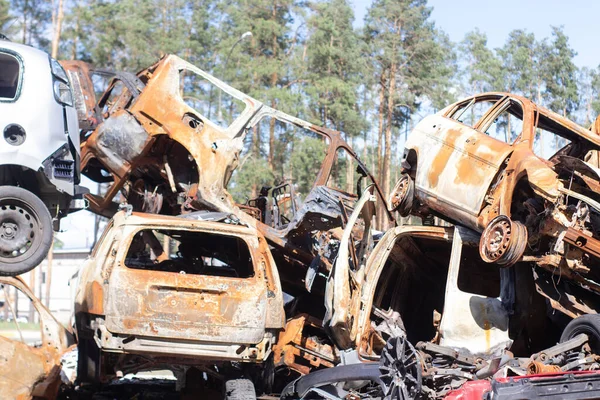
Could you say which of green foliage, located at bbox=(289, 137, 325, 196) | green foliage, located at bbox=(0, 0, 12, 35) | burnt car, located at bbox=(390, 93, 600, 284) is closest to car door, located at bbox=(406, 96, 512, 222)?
burnt car, located at bbox=(390, 93, 600, 284)

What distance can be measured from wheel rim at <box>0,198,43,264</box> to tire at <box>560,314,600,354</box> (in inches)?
192

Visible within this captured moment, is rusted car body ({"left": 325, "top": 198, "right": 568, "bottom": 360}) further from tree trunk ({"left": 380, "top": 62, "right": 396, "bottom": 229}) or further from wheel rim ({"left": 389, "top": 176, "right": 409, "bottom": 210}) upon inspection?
tree trunk ({"left": 380, "top": 62, "right": 396, "bottom": 229})

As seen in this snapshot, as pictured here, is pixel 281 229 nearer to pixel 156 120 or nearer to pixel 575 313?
pixel 156 120

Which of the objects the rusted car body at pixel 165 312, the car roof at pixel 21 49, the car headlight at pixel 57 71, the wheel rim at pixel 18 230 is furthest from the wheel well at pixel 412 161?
the car roof at pixel 21 49

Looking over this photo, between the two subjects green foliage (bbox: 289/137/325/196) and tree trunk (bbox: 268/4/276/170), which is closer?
tree trunk (bbox: 268/4/276/170)

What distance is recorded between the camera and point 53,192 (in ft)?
28.0

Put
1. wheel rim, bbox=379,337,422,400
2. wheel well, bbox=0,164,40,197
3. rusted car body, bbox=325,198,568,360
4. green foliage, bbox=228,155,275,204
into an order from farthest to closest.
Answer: green foliage, bbox=228,155,275,204 < wheel well, bbox=0,164,40,197 < rusted car body, bbox=325,198,568,360 < wheel rim, bbox=379,337,422,400

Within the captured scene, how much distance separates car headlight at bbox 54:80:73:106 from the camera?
8203 millimetres

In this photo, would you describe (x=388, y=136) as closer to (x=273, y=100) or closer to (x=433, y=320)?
(x=273, y=100)

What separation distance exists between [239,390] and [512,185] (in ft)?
9.82

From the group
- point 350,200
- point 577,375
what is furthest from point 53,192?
point 577,375

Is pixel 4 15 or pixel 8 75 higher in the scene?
pixel 4 15

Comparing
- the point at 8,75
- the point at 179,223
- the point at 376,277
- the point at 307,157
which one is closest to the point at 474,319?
the point at 376,277

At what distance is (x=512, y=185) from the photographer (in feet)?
23.7
